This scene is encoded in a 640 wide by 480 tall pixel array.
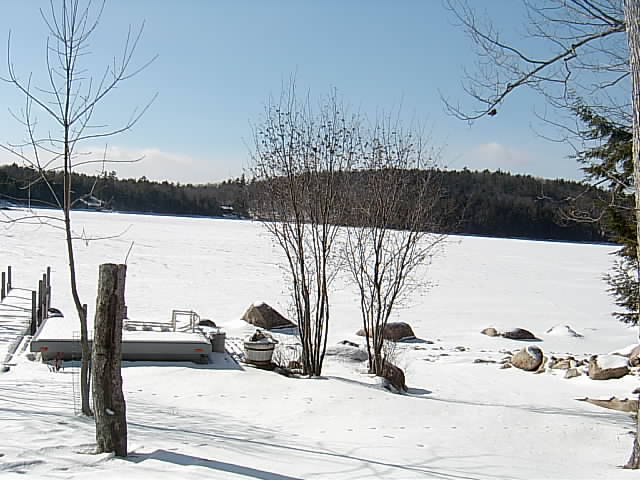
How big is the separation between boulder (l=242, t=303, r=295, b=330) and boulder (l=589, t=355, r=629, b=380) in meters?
7.49

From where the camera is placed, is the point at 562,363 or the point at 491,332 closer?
the point at 562,363

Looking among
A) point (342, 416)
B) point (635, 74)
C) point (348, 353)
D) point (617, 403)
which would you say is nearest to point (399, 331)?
point (348, 353)

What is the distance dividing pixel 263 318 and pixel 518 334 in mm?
6976

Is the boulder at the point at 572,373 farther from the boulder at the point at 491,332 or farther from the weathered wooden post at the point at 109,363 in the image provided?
the weathered wooden post at the point at 109,363

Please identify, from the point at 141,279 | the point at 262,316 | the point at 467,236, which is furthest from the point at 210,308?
the point at 467,236

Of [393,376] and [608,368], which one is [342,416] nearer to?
[393,376]

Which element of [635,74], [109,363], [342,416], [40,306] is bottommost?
[342,416]

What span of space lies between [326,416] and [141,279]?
59.1 feet

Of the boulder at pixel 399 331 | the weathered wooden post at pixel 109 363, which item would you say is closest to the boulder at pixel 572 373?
the boulder at pixel 399 331

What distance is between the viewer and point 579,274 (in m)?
35.0

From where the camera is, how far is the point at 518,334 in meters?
18.3

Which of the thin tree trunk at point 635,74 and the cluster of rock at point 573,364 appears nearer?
the thin tree trunk at point 635,74

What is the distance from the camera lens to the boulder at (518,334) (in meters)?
18.2

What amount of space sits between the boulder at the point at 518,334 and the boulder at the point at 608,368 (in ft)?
15.9
